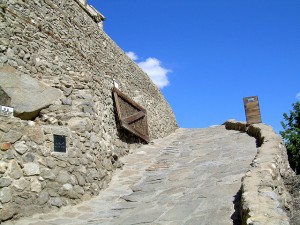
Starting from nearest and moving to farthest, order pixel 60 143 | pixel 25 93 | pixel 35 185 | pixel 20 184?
pixel 20 184 < pixel 35 185 < pixel 60 143 < pixel 25 93

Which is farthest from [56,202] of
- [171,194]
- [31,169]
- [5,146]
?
[171,194]

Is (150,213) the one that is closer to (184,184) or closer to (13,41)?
(184,184)

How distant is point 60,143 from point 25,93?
105cm

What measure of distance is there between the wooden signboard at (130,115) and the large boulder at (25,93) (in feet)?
9.70

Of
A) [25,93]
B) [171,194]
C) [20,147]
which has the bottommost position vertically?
[171,194]

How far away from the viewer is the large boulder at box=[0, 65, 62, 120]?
5.06 metres

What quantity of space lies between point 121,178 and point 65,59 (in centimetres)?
284

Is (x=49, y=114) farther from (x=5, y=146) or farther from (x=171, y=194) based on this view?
(x=171, y=194)

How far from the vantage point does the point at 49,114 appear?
553cm

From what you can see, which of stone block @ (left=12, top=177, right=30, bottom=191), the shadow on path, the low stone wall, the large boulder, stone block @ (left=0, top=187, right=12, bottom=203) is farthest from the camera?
the large boulder

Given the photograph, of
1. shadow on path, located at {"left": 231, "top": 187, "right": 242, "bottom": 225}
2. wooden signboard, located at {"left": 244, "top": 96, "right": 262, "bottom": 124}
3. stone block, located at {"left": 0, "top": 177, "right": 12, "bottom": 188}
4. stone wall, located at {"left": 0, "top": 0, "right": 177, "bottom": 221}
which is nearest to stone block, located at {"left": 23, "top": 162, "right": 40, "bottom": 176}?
stone wall, located at {"left": 0, "top": 0, "right": 177, "bottom": 221}

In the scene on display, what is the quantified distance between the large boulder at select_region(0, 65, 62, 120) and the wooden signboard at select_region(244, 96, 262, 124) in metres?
6.21

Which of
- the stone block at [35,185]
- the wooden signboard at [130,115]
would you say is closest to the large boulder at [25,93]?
the stone block at [35,185]

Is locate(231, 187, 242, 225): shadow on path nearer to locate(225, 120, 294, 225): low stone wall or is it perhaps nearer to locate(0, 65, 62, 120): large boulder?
locate(225, 120, 294, 225): low stone wall
